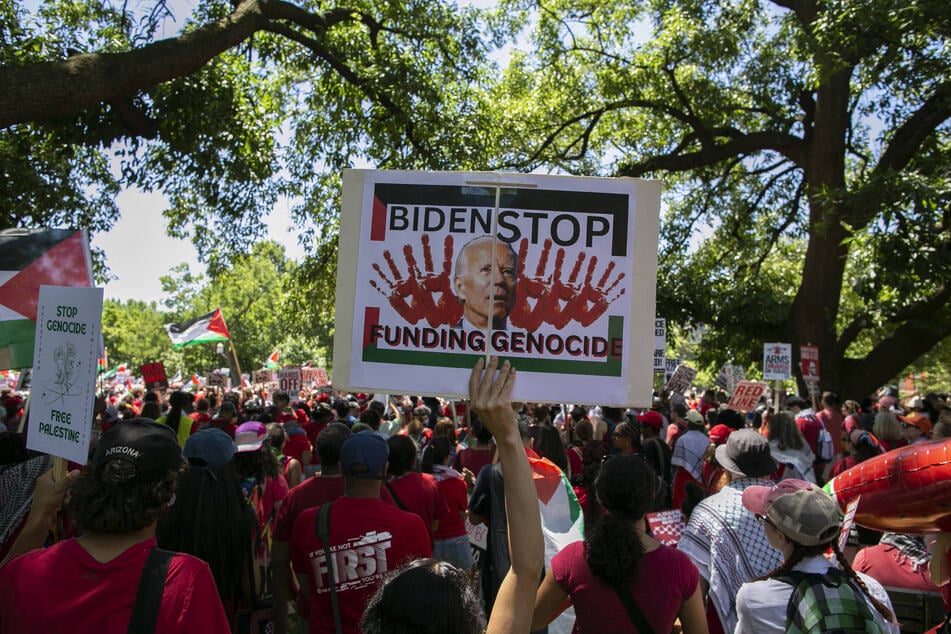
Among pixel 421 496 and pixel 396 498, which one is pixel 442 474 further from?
pixel 396 498

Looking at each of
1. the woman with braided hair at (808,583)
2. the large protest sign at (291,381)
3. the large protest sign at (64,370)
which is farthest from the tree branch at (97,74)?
the large protest sign at (291,381)

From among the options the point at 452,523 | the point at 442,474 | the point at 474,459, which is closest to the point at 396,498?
the point at 452,523

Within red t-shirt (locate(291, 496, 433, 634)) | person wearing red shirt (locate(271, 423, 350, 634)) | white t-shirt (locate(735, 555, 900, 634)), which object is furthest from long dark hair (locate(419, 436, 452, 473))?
white t-shirt (locate(735, 555, 900, 634))

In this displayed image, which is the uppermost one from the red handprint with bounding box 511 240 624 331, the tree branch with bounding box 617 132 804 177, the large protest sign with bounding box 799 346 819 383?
the tree branch with bounding box 617 132 804 177

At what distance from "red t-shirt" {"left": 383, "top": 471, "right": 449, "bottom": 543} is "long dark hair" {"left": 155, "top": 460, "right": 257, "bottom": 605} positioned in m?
1.27

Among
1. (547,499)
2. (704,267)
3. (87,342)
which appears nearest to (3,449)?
(87,342)

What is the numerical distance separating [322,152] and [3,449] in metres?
8.40

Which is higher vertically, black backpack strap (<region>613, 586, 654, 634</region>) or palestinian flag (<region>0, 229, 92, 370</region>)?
palestinian flag (<region>0, 229, 92, 370</region>)

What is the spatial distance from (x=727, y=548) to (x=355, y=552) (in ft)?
6.23

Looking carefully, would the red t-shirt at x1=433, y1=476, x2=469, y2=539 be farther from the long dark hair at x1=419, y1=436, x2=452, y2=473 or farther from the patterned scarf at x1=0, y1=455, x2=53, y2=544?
the patterned scarf at x1=0, y1=455, x2=53, y2=544

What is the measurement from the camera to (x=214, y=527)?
13.7ft

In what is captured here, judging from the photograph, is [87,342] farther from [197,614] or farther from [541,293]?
[541,293]

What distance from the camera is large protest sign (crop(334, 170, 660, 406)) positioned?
3070mm

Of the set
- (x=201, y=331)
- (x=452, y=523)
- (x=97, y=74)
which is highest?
(x=97, y=74)
